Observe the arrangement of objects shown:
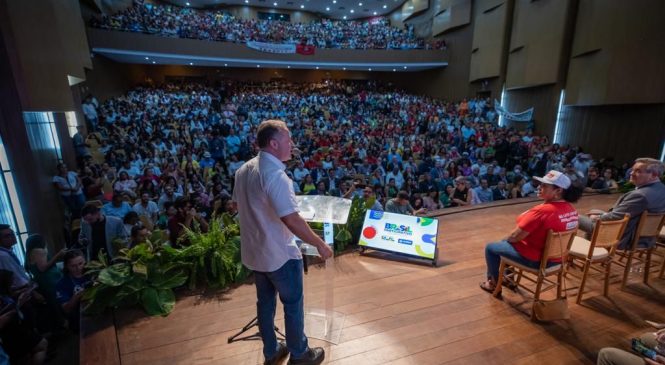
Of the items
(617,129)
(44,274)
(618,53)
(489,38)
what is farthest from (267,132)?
(489,38)

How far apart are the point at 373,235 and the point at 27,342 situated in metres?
2.84

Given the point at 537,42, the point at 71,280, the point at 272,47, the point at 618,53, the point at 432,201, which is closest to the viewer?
the point at 71,280

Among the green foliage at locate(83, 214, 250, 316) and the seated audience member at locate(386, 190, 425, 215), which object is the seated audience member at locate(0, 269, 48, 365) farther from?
the seated audience member at locate(386, 190, 425, 215)

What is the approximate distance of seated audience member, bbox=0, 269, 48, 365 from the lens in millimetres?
2166

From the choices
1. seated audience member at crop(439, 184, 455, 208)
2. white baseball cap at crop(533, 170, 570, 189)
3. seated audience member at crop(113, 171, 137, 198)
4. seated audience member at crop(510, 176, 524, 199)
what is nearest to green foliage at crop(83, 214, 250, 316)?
white baseball cap at crop(533, 170, 570, 189)

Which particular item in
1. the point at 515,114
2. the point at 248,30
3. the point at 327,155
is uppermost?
the point at 248,30

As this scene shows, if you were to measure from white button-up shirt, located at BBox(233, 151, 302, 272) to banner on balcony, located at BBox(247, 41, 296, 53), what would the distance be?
16.1m

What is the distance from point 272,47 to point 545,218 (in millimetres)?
16230

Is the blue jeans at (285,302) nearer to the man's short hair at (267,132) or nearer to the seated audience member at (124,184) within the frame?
the man's short hair at (267,132)

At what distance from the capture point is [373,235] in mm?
3381

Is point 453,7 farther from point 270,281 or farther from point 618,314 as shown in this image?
point 270,281

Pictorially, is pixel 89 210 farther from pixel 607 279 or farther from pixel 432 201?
pixel 607 279

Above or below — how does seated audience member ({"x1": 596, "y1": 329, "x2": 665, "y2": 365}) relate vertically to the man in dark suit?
below

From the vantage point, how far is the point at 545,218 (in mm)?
2246
